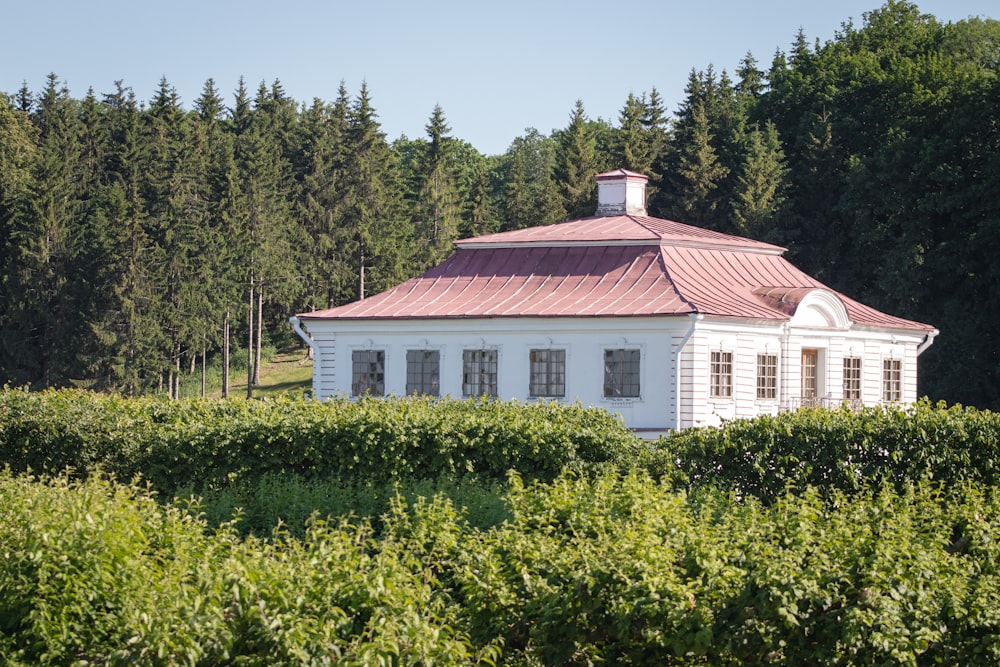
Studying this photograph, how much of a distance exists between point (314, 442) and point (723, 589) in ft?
34.9

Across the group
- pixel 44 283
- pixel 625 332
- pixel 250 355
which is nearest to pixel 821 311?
pixel 625 332

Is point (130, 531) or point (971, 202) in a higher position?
point (971, 202)

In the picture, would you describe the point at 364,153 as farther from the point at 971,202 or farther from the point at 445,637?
the point at 445,637

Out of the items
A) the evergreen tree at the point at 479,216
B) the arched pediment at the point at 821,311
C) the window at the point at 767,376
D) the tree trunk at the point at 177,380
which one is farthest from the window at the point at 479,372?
the evergreen tree at the point at 479,216

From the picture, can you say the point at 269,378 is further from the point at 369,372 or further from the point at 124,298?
the point at 369,372

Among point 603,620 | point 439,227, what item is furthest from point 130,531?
point 439,227

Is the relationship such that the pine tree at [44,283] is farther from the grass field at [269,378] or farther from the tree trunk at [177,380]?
the grass field at [269,378]

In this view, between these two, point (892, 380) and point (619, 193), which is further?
point (619, 193)

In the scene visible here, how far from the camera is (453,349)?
36.5 m

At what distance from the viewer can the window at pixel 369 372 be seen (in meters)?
37.4

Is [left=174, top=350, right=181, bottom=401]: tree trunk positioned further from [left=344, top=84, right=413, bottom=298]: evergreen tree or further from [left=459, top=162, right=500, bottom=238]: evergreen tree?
[left=459, top=162, right=500, bottom=238]: evergreen tree

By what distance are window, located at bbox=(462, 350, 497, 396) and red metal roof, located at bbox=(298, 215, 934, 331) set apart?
3.53ft

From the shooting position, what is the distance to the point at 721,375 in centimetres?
3462

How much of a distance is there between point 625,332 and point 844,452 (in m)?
15.8
